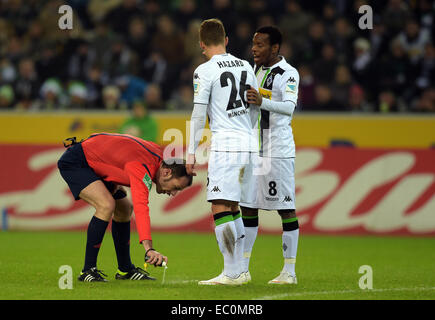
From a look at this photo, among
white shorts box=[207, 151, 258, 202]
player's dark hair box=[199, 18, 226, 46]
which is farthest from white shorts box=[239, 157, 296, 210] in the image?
player's dark hair box=[199, 18, 226, 46]

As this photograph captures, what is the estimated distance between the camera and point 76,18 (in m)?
17.9

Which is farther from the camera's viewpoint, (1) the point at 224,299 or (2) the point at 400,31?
(2) the point at 400,31

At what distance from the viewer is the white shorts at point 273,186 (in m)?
7.88

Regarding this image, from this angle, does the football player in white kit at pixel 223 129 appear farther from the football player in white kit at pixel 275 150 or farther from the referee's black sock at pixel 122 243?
the referee's black sock at pixel 122 243

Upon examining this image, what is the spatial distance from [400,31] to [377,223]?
4.69 metres

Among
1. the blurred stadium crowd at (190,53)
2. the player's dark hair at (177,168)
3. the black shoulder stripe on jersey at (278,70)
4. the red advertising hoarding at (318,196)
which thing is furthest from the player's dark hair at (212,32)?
the blurred stadium crowd at (190,53)

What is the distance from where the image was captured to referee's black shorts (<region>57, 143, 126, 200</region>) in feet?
24.5

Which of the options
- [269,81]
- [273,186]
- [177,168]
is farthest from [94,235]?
[269,81]

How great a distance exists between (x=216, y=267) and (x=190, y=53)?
8.50 meters

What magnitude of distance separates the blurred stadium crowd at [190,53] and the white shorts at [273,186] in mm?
8021

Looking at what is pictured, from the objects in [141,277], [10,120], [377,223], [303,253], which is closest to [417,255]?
[303,253]

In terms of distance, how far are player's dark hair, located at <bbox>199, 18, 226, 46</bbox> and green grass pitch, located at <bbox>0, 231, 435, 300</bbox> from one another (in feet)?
7.47

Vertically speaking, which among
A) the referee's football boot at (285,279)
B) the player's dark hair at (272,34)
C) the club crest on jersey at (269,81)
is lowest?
the referee's football boot at (285,279)

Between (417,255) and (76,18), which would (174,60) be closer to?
(76,18)
